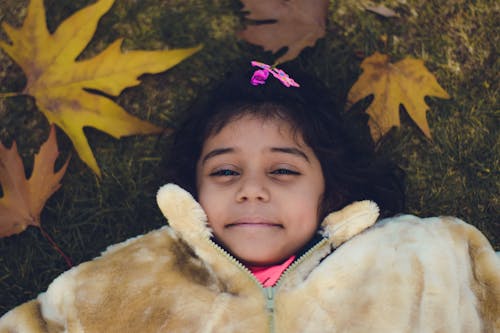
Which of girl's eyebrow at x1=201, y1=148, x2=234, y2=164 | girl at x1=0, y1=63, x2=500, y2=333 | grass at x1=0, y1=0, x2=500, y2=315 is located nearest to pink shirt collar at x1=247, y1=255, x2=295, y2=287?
girl at x1=0, y1=63, x2=500, y2=333

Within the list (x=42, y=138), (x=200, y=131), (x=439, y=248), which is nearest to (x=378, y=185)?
(x=439, y=248)

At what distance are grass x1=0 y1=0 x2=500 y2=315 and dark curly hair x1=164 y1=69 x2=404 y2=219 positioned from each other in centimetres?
10

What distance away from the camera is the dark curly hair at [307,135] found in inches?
85.3

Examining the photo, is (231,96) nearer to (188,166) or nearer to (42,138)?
(188,166)

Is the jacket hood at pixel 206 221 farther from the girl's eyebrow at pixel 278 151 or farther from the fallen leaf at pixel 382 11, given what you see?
the fallen leaf at pixel 382 11

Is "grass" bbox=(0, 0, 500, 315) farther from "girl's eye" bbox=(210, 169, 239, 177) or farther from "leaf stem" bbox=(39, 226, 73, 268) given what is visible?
"girl's eye" bbox=(210, 169, 239, 177)

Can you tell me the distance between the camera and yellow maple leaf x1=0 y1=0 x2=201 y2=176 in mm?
2225

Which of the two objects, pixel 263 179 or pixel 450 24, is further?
pixel 450 24

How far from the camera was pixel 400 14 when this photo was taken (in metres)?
2.49

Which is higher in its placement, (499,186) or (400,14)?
(400,14)

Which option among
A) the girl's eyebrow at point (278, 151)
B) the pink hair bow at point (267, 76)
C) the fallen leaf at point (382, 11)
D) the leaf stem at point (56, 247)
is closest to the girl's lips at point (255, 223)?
the girl's eyebrow at point (278, 151)

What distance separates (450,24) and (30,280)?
1.77 meters

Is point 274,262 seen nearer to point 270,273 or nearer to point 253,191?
point 270,273

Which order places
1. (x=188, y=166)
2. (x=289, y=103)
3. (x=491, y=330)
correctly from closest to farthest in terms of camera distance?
(x=491, y=330) → (x=289, y=103) → (x=188, y=166)
